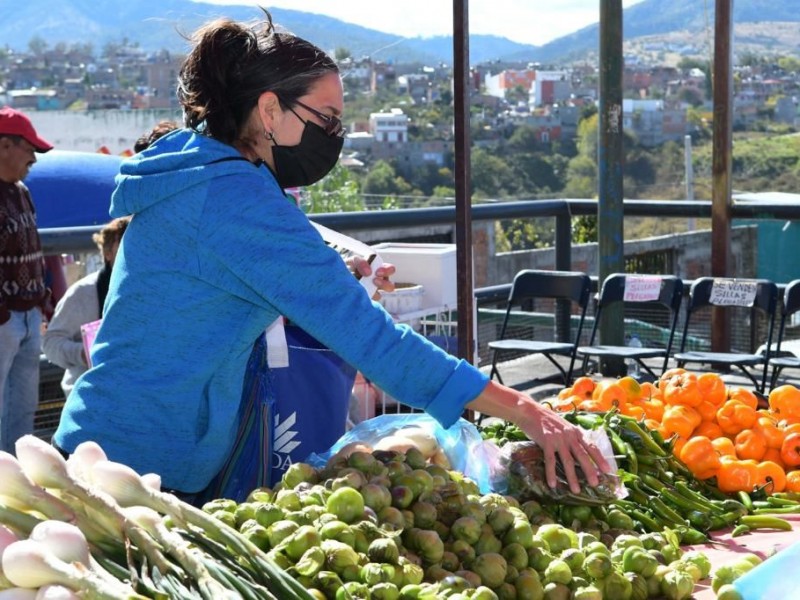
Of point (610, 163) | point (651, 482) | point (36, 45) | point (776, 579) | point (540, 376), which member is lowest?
point (540, 376)

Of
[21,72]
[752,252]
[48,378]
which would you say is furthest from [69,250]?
[21,72]

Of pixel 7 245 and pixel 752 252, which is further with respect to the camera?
pixel 752 252

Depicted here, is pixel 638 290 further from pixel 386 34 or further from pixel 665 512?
pixel 665 512

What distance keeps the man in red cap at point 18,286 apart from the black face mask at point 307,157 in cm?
347

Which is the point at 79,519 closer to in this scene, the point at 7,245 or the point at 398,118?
the point at 7,245

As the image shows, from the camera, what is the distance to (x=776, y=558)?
2.17 metres

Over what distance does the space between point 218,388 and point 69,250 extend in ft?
12.1

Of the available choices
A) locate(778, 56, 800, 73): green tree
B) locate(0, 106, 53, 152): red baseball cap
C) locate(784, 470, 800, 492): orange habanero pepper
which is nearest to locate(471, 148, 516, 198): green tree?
locate(778, 56, 800, 73): green tree

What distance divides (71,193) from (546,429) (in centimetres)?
858

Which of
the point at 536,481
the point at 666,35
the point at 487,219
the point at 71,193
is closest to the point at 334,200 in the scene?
the point at 71,193

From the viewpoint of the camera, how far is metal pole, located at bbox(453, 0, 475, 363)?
11.9ft

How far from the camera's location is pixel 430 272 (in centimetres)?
484

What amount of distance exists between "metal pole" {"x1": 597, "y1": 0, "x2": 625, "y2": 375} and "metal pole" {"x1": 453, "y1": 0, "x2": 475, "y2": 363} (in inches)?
143

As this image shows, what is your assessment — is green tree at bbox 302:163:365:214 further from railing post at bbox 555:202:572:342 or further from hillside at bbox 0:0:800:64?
railing post at bbox 555:202:572:342
